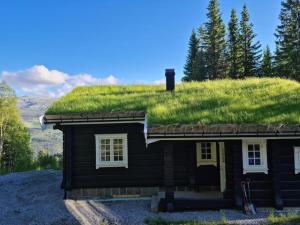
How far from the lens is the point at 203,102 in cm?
1412

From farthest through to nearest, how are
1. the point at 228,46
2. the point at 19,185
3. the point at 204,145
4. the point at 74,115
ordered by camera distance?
the point at 228,46 < the point at 19,185 < the point at 204,145 < the point at 74,115

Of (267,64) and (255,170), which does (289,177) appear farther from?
(267,64)

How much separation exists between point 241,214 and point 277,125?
287 cm

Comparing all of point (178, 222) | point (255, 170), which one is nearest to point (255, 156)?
point (255, 170)

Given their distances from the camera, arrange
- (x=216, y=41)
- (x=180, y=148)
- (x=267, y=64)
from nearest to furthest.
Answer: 1. (x=180, y=148)
2. (x=267, y=64)
3. (x=216, y=41)

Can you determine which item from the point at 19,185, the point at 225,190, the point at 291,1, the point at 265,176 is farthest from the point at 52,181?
the point at 291,1

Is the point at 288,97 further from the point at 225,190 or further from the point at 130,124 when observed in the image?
the point at 130,124

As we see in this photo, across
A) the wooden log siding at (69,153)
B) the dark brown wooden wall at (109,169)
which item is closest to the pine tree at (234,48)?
the dark brown wooden wall at (109,169)

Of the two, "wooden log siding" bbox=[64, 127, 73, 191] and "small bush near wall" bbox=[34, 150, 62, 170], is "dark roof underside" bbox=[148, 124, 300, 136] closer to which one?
"wooden log siding" bbox=[64, 127, 73, 191]

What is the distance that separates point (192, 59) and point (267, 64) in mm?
11549

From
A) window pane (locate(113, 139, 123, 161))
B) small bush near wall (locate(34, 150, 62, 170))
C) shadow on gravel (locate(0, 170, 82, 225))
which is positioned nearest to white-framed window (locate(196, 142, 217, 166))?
window pane (locate(113, 139, 123, 161))

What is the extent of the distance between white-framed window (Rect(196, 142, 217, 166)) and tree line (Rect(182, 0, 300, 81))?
27.0 m

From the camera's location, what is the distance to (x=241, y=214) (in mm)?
11352

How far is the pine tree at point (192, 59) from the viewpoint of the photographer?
5011 cm
